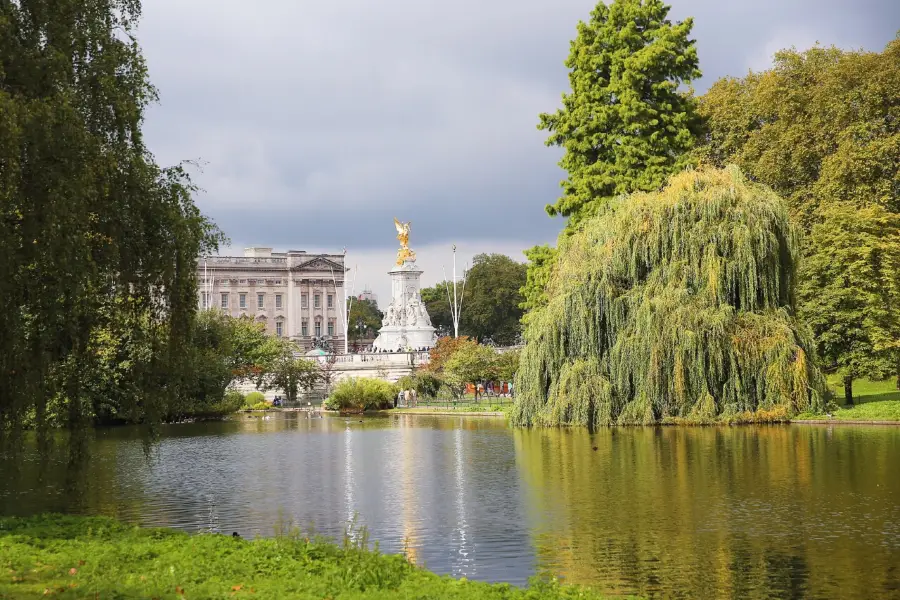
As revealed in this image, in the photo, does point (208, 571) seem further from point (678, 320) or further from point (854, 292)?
point (854, 292)

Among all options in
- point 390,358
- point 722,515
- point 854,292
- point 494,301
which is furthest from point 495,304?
point 722,515

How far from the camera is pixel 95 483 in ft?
70.6

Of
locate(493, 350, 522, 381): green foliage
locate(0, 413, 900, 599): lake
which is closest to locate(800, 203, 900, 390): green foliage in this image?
locate(0, 413, 900, 599): lake

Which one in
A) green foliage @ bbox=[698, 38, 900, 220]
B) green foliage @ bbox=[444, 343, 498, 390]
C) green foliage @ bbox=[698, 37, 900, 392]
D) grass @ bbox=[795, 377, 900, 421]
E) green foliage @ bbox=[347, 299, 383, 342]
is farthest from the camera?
green foliage @ bbox=[347, 299, 383, 342]

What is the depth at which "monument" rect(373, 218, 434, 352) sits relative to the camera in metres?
76.4

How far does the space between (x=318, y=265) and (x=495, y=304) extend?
27.3 m

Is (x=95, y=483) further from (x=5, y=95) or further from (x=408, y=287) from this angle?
(x=408, y=287)

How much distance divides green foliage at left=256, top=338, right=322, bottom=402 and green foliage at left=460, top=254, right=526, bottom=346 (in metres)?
30.0

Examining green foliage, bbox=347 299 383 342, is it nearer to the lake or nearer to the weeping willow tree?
the weeping willow tree

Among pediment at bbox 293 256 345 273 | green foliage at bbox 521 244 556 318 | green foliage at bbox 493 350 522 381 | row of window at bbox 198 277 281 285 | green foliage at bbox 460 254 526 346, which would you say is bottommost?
green foliage at bbox 493 350 522 381

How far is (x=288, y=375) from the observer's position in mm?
66125

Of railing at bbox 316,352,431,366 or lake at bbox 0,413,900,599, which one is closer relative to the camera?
lake at bbox 0,413,900,599

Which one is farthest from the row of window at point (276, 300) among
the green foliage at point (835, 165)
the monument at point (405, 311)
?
the green foliage at point (835, 165)

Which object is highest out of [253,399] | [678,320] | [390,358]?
[390,358]
